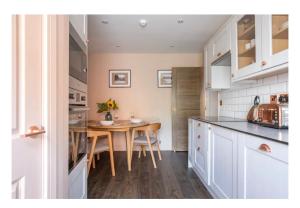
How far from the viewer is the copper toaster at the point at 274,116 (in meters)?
1.53

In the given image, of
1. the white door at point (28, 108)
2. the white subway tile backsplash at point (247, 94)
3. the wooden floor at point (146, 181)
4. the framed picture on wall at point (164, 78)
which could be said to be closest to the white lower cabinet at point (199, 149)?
the wooden floor at point (146, 181)

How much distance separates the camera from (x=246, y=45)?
2102 mm

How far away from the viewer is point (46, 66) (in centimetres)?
90

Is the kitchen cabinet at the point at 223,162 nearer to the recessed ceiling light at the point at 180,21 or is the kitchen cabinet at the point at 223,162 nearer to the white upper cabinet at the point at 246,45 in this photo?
the white upper cabinet at the point at 246,45

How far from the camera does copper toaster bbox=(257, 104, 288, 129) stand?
1.53 m

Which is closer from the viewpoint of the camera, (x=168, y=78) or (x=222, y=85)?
(x=222, y=85)

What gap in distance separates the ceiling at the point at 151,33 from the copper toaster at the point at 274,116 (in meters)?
1.36

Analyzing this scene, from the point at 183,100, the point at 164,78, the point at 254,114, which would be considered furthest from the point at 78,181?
the point at 164,78

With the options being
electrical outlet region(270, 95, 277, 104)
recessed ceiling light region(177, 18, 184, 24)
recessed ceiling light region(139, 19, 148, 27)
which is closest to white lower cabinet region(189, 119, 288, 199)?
electrical outlet region(270, 95, 277, 104)

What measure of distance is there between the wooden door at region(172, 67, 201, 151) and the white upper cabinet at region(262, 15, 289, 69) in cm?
254

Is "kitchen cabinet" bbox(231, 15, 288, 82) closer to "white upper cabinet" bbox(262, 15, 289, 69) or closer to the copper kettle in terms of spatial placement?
"white upper cabinet" bbox(262, 15, 289, 69)
